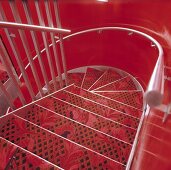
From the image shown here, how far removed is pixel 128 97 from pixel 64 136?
163cm

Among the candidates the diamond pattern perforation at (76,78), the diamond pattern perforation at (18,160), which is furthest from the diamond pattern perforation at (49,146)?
the diamond pattern perforation at (76,78)

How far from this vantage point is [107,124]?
236 cm

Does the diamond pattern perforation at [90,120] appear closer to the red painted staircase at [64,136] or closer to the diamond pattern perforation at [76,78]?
the red painted staircase at [64,136]

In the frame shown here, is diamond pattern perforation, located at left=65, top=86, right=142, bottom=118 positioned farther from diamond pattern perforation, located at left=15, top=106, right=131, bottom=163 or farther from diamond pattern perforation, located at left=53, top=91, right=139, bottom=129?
diamond pattern perforation, located at left=15, top=106, right=131, bottom=163

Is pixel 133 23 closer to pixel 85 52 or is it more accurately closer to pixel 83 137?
pixel 85 52

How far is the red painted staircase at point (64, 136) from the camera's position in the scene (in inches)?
65.0

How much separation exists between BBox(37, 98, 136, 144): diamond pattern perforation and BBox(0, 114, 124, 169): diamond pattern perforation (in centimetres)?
44

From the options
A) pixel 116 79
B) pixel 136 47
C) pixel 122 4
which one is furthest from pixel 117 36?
pixel 116 79

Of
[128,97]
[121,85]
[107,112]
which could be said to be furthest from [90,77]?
[107,112]

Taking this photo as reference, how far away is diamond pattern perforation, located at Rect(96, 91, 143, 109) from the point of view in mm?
3193

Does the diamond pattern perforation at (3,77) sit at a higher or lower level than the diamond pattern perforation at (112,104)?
lower

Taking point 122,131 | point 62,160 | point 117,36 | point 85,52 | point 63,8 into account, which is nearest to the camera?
point 62,160

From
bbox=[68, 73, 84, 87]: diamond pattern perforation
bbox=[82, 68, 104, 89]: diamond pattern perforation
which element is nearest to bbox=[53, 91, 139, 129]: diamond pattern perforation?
bbox=[82, 68, 104, 89]: diamond pattern perforation

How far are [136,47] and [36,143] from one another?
2110mm
